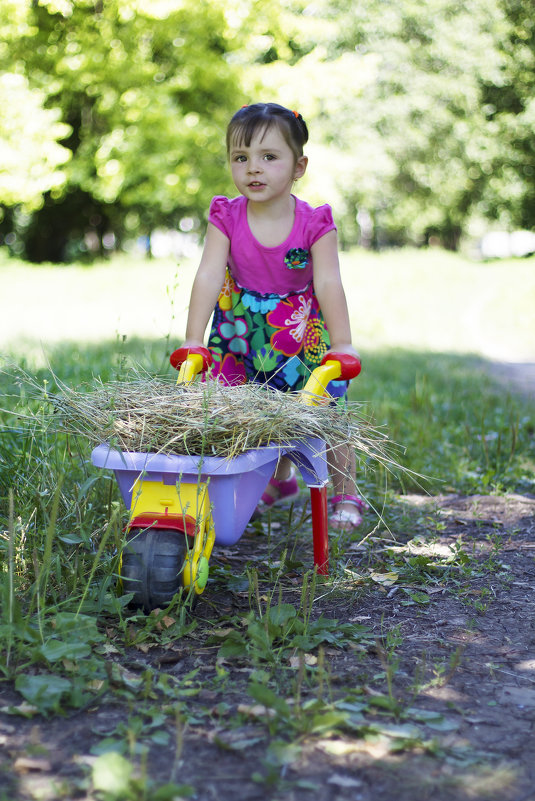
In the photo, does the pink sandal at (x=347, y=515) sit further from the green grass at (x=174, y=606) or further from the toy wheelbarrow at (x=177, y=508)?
the toy wheelbarrow at (x=177, y=508)

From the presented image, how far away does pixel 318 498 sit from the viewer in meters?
2.29

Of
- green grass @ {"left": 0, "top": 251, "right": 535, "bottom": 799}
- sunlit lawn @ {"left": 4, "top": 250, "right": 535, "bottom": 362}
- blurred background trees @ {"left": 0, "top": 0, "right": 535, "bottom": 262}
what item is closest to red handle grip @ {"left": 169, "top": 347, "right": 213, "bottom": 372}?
green grass @ {"left": 0, "top": 251, "right": 535, "bottom": 799}

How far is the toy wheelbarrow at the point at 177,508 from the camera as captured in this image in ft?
6.19

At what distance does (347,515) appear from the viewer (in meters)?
2.86

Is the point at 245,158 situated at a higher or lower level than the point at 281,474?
higher

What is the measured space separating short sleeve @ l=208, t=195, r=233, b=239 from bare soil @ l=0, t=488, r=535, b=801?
4.16 feet

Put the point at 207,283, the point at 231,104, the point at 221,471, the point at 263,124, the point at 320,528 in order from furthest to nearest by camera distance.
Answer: the point at 231,104
the point at 207,283
the point at 263,124
the point at 320,528
the point at 221,471

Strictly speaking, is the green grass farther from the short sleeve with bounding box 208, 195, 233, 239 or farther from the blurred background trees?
the blurred background trees

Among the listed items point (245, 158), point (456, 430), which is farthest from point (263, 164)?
point (456, 430)

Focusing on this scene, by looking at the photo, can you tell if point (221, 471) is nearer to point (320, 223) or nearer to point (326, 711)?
point (326, 711)

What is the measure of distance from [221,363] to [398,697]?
63.3 inches

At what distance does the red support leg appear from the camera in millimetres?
2287

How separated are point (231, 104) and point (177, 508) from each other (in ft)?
46.6

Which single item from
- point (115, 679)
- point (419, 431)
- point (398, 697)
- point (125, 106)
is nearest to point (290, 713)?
point (398, 697)
